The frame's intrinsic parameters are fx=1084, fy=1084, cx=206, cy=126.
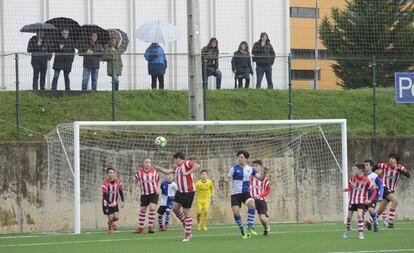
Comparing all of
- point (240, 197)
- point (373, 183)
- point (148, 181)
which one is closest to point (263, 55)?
point (148, 181)

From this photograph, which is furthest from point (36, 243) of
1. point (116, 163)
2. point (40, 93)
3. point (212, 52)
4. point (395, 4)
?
point (395, 4)

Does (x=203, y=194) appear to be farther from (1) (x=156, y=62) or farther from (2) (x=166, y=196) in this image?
(1) (x=156, y=62)

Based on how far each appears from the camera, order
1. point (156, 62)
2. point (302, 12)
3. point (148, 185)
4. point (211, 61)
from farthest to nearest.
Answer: point (302, 12), point (211, 61), point (156, 62), point (148, 185)

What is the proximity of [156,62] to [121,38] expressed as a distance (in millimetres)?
2740

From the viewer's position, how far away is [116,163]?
95.3ft

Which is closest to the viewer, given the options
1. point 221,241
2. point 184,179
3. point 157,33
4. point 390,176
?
point 221,241

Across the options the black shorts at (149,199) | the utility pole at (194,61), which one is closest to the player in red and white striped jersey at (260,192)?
the black shorts at (149,199)

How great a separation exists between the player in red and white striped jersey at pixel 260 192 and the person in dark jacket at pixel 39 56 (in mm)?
7851

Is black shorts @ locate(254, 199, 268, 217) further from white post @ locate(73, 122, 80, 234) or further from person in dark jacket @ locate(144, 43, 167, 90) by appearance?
person in dark jacket @ locate(144, 43, 167, 90)

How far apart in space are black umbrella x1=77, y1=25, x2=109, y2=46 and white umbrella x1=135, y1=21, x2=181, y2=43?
999 millimetres

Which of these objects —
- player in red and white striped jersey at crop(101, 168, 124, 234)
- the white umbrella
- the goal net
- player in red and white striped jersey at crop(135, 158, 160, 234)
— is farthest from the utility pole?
player in red and white striped jersey at crop(101, 168, 124, 234)

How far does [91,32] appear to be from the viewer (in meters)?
31.2

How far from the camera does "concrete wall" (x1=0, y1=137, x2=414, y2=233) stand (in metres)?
27.7

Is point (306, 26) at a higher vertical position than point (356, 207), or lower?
higher
